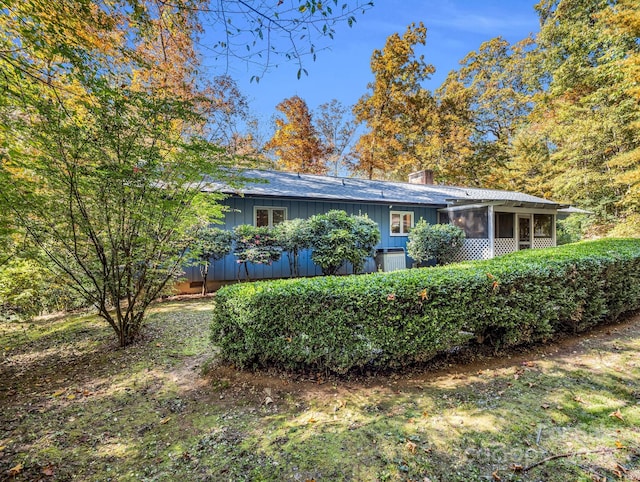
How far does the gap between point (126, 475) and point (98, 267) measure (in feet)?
9.83

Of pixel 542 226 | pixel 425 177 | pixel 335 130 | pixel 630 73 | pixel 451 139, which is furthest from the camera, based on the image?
pixel 335 130

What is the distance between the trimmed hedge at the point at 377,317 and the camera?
3033 mm

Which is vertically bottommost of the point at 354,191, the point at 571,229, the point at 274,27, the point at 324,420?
the point at 324,420

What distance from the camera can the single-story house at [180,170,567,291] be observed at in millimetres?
9594

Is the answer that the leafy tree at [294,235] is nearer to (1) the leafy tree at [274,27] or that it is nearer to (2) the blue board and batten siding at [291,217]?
(2) the blue board and batten siding at [291,217]

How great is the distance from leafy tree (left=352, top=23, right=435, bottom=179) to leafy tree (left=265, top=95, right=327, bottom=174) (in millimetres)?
3702

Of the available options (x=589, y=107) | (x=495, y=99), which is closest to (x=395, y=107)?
(x=495, y=99)

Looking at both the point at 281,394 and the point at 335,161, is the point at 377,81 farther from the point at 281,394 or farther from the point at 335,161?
the point at 281,394

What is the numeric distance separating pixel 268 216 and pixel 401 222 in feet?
18.5

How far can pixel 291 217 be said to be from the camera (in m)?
10.4

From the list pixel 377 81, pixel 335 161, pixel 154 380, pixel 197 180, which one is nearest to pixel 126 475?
pixel 154 380

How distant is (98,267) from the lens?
4070 mm

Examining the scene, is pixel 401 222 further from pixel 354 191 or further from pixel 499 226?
pixel 499 226

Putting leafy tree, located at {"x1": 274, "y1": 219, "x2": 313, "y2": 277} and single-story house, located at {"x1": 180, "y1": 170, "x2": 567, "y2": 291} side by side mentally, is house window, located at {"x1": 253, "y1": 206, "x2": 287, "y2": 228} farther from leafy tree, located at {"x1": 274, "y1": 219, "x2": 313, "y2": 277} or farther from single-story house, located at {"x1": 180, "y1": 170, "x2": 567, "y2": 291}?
leafy tree, located at {"x1": 274, "y1": 219, "x2": 313, "y2": 277}
